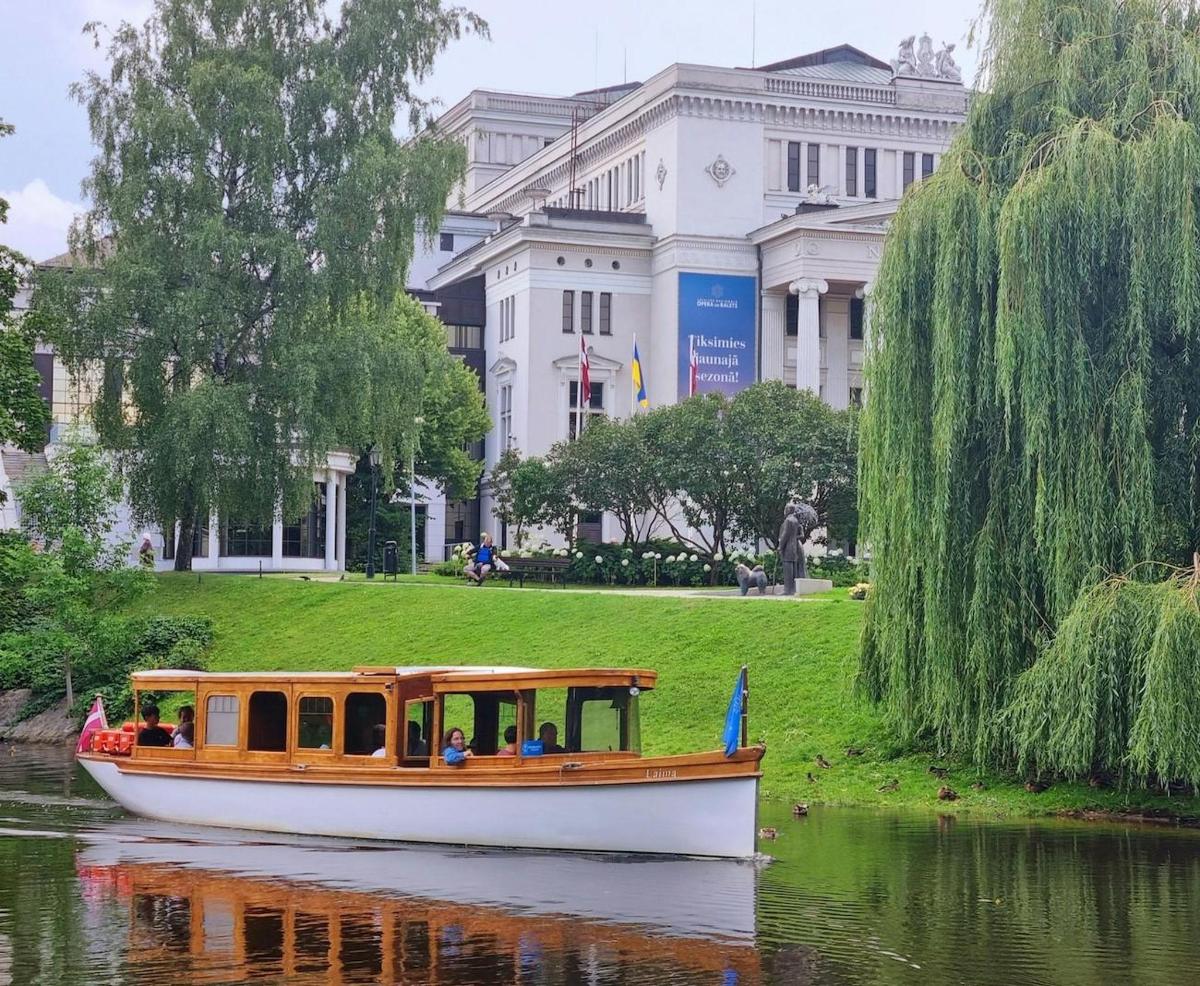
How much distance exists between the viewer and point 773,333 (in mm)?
85375

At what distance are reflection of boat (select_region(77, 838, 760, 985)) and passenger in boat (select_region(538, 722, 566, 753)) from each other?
136 centimetres

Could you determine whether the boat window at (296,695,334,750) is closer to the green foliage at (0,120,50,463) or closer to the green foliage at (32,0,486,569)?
the green foliage at (0,120,50,463)

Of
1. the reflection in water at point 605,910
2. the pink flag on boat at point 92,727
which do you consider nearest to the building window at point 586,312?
the pink flag on boat at point 92,727

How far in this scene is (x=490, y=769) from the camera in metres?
22.9

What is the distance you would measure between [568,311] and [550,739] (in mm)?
65484

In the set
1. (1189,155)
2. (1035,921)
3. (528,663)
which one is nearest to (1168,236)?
(1189,155)

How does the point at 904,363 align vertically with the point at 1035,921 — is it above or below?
above

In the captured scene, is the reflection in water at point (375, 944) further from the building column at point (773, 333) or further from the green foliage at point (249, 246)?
the building column at point (773, 333)

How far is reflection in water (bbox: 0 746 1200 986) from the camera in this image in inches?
640

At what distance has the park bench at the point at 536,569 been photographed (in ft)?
190

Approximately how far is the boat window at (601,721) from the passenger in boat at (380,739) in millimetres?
2638

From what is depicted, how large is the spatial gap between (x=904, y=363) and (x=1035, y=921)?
11056mm

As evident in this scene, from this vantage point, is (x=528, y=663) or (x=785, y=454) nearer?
(x=528, y=663)

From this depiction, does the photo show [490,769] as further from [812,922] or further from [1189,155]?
[1189,155]
